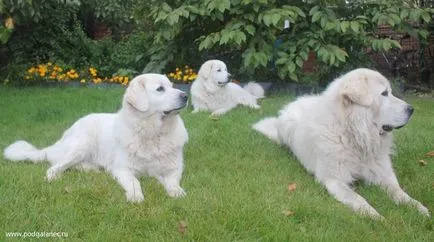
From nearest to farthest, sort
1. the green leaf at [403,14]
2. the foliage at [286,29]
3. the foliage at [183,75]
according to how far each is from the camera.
→ the foliage at [286,29], the green leaf at [403,14], the foliage at [183,75]

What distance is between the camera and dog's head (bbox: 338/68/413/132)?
3568mm

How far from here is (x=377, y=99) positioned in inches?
142

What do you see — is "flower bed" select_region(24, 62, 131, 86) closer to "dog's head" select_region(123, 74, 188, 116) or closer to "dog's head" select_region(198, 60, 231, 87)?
"dog's head" select_region(198, 60, 231, 87)

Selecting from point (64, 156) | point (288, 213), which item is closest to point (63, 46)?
point (64, 156)

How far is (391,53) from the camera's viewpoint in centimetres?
1055

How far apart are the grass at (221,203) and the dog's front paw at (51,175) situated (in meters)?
0.05

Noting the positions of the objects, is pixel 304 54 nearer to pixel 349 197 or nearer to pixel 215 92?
pixel 215 92

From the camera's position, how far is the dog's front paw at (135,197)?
10.5 ft

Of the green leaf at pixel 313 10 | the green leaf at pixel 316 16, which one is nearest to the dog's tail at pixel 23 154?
the green leaf at pixel 316 16

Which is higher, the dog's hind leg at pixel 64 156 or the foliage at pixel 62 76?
the dog's hind leg at pixel 64 156

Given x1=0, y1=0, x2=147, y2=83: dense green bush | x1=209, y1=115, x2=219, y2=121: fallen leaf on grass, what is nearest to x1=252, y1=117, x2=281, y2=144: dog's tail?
x1=209, y1=115, x2=219, y2=121: fallen leaf on grass

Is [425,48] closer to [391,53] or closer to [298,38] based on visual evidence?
[391,53]

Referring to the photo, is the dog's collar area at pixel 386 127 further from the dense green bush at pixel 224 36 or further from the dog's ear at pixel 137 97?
the dense green bush at pixel 224 36

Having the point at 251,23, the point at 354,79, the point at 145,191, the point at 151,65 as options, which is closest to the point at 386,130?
the point at 354,79
